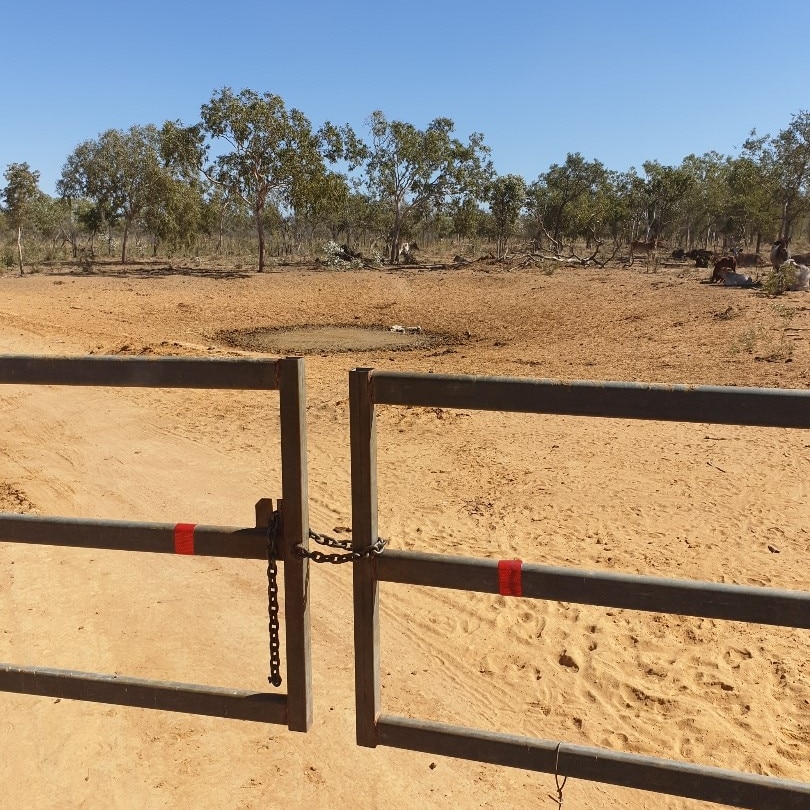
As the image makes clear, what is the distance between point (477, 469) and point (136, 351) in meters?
7.20

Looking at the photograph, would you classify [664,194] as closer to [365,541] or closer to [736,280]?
[736,280]

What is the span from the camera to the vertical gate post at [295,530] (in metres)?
2.40

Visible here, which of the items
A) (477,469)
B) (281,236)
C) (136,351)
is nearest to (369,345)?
(136,351)

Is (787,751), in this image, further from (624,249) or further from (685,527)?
(624,249)

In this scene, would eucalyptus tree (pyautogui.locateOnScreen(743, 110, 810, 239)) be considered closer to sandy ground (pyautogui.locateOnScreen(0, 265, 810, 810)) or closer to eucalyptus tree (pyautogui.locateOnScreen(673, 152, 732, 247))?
eucalyptus tree (pyautogui.locateOnScreen(673, 152, 732, 247))

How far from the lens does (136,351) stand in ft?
40.9

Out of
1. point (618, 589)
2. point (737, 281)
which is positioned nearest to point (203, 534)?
point (618, 589)

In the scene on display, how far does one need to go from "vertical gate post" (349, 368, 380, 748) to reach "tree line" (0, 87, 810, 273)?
99.9ft

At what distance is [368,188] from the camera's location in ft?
146

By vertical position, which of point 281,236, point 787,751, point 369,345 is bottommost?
point 787,751

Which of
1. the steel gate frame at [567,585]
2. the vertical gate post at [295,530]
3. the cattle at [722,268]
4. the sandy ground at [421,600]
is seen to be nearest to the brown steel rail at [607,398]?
the steel gate frame at [567,585]

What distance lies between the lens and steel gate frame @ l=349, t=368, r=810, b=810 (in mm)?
2109

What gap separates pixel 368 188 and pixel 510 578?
145 ft

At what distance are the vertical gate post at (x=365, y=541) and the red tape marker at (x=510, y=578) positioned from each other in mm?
397
